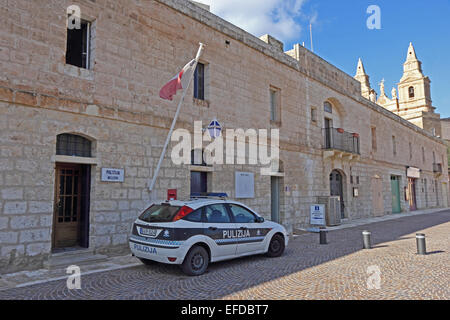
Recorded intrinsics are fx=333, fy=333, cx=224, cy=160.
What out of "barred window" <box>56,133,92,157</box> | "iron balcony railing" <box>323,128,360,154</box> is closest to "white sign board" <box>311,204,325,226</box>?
"iron balcony railing" <box>323,128,360,154</box>

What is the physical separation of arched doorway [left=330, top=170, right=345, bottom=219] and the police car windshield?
1311 cm

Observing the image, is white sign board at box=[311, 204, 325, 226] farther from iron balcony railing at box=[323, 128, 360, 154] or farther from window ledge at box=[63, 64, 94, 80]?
A: window ledge at box=[63, 64, 94, 80]

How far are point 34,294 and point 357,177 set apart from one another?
18439 millimetres

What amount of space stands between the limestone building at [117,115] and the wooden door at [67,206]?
3 cm

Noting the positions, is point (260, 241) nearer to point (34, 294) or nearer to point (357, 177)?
point (34, 294)

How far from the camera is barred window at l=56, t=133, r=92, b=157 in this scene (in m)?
7.87

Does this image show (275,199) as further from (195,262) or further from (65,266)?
(65,266)

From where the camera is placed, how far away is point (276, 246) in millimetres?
8430

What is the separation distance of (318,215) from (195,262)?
8.53m

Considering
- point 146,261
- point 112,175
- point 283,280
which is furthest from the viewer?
point 112,175

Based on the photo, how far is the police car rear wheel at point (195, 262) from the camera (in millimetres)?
6309

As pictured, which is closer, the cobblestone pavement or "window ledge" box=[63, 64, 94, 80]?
the cobblestone pavement

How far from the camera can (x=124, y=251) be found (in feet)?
28.1

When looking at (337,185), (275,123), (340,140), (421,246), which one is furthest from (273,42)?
(421,246)
